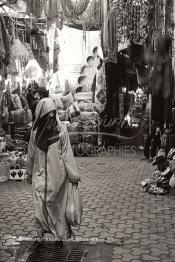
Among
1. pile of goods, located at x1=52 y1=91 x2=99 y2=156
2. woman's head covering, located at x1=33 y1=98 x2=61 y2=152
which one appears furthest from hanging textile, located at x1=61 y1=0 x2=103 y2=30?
pile of goods, located at x1=52 y1=91 x2=99 y2=156

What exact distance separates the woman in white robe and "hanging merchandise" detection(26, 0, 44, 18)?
12.3 feet

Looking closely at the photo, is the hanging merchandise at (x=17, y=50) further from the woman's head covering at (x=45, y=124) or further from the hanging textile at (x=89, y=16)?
the woman's head covering at (x=45, y=124)

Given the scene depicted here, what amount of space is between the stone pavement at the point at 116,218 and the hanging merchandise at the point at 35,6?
382 cm

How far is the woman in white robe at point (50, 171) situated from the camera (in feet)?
16.9

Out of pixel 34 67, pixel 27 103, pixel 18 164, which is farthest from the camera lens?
pixel 27 103

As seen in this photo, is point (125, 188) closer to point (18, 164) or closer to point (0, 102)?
point (18, 164)

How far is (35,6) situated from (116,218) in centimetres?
458

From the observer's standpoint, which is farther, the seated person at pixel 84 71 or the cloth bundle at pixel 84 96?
the cloth bundle at pixel 84 96

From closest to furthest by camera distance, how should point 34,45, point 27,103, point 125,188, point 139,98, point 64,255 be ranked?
point 64,255 < point 125,188 < point 34,45 < point 27,103 < point 139,98

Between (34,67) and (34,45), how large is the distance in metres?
3.11

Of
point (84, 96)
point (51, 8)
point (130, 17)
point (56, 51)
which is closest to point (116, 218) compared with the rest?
point (51, 8)

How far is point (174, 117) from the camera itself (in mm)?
11492

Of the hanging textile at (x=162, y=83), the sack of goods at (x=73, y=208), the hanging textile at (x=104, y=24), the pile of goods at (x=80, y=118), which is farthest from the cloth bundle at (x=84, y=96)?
the sack of goods at (x=73, y=208)

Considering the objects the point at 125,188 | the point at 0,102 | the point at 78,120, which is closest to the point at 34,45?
the point at 0,102
